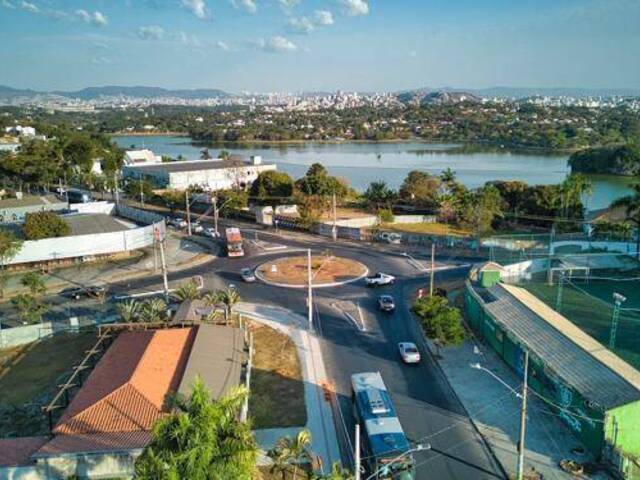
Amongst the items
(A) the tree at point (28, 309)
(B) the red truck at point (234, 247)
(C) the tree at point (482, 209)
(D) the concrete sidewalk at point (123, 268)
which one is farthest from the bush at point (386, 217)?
(A) the tree at point (28, 309)

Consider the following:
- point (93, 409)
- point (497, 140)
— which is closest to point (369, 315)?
point (93, 409)

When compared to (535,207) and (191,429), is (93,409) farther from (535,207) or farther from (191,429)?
(535,207)

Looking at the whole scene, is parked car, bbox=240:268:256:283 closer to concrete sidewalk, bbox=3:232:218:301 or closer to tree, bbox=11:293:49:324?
concrete sidewalk, bbox=3:232:218:301

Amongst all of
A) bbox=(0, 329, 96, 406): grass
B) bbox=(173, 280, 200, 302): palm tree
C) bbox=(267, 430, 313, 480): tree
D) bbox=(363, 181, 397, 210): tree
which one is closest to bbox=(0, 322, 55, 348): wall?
bbox=(0, 329, 96, 406): grass

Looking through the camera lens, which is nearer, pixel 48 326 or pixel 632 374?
pixel 632 374

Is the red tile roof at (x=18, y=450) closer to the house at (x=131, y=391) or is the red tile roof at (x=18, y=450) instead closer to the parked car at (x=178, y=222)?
the house at (x=131, y=391)

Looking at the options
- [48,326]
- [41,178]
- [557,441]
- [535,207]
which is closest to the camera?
[557,441]
